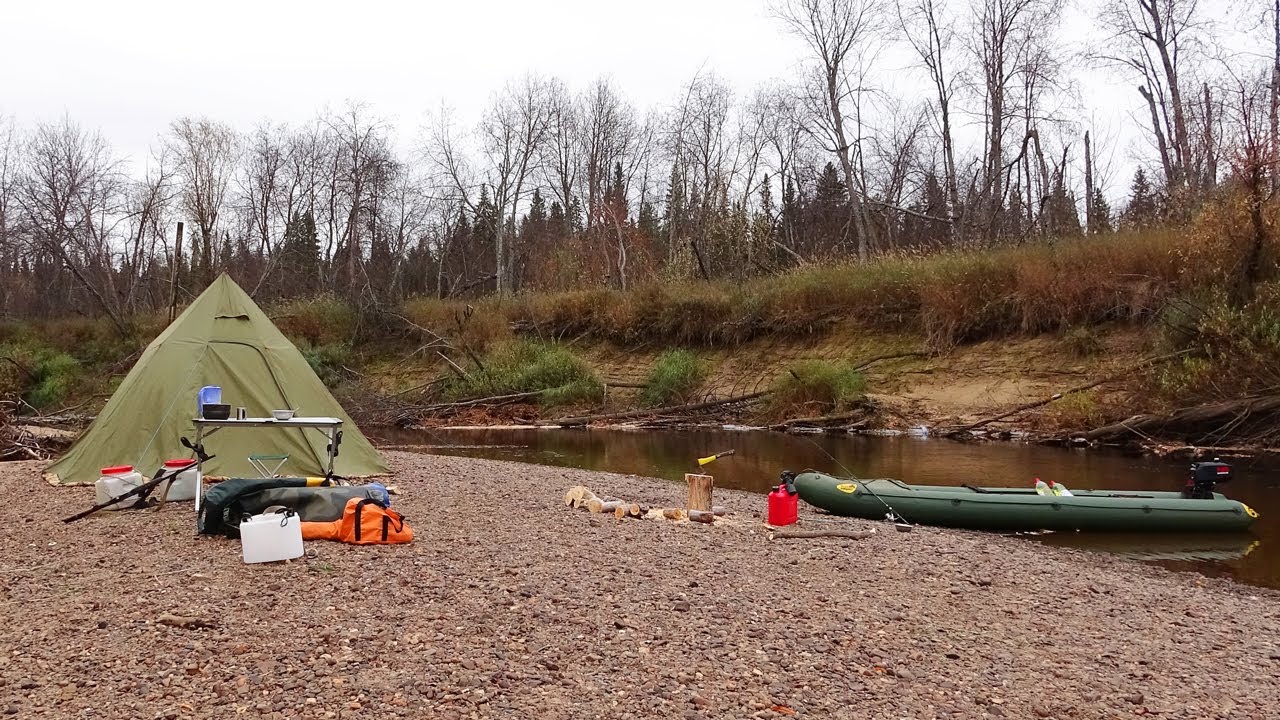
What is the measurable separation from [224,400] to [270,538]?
4666 millimetres

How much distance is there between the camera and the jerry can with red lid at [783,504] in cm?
841

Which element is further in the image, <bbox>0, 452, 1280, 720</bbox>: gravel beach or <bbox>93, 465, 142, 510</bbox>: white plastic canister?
<bbox>93, 465, 142, 510</bbox>: white plastic canister

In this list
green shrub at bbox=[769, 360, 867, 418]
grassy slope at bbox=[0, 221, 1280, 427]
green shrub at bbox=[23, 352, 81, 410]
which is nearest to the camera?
grassy slope at bbox=[0, 221, 1280, 427]

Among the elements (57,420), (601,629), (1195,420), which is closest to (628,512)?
(601,629)

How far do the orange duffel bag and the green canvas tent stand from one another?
3.47 m

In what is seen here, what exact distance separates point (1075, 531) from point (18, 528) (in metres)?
10.3

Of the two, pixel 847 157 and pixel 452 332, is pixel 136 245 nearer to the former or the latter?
pixel 452 332

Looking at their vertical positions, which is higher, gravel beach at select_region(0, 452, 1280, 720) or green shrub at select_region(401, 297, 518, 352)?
green shrub at select_region(401, 297, 518, 352)

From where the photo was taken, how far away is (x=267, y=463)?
31.5ft

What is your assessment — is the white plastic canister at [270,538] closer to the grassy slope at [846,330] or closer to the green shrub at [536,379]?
the grassy slope at [846,330]

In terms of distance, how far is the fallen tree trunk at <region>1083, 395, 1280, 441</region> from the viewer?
14547mm

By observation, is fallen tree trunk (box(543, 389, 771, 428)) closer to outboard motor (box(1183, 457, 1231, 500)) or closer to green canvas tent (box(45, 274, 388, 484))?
green canvas tent (box(45, 274, 388, 484))

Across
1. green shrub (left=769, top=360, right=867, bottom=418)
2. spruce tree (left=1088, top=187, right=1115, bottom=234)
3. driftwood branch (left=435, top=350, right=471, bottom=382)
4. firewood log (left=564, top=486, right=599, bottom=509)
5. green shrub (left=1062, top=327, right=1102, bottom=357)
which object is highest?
spruce tree (left=1088, top=187, right=1115, bottom=234)

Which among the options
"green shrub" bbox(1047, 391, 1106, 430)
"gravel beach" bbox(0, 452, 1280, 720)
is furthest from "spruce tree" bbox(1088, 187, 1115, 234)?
"gravel beach" bbox(0, 452, 1280, 720)
